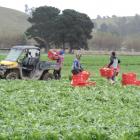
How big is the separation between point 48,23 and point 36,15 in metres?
5.55

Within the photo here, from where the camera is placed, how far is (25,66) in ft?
88.1

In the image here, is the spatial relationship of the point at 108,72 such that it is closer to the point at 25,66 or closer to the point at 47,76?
the point at 47,76

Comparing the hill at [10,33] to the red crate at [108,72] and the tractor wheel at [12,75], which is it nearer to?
the tractor wheel at [12,75]

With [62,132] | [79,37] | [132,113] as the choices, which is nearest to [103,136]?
[62,132]

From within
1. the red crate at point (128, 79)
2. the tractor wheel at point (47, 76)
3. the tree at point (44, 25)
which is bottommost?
the tractor wheel at point (47, 76)

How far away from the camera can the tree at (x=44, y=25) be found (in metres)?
94.4

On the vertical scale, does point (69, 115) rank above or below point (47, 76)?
above

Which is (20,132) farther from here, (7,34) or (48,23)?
(7,34)

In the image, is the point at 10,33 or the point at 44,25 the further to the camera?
the point at 10,33

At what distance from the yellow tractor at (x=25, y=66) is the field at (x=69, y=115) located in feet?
23.8

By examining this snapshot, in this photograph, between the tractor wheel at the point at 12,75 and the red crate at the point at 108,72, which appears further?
the tractor wheel at the point at 12,75

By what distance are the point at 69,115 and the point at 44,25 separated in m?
84.7

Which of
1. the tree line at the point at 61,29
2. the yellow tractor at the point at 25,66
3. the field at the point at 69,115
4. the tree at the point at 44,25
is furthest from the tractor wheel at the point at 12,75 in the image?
the tree at the point at 44,25

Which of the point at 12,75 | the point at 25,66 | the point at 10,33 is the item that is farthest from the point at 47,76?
the point at 10,33
